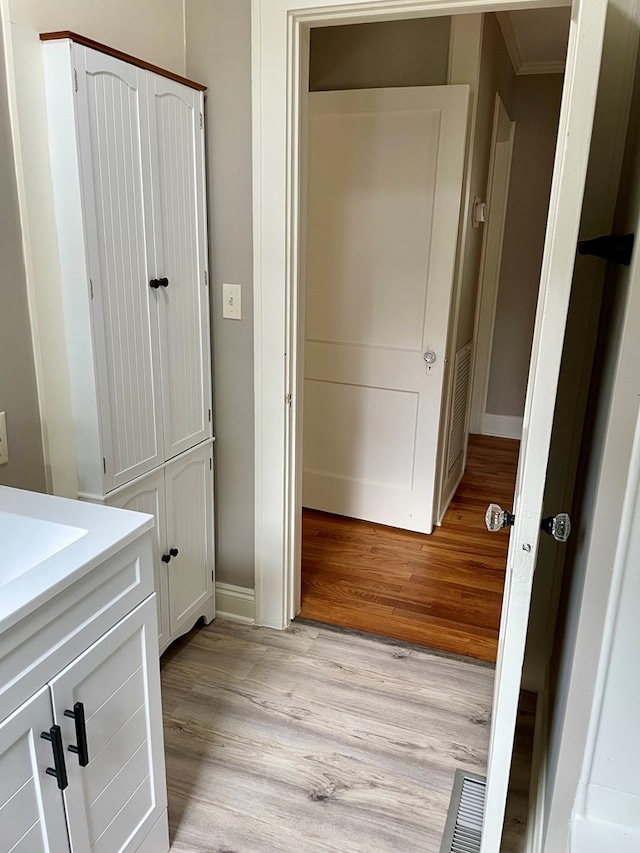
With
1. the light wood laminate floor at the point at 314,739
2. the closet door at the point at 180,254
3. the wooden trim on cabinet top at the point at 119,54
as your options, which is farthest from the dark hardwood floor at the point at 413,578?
the wooden trim on cabinet top at the point at 119,54

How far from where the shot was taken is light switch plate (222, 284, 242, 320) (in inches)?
82.4

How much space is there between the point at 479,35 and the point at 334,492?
2.18m

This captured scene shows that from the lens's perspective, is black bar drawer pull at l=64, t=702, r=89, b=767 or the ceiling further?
the ceiling

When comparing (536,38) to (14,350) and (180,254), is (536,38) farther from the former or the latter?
(14,350)

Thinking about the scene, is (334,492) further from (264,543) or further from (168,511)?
(168,511)

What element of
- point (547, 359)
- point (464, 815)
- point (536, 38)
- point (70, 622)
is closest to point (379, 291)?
point (536, 38)

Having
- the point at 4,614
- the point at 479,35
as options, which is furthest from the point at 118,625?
the point at 479,35

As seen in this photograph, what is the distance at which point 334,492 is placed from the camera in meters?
3.32

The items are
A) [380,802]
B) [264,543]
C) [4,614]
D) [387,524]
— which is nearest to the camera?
[4,614]

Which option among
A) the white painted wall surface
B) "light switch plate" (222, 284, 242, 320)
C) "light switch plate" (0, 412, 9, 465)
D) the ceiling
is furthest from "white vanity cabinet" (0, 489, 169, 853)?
the ceiling

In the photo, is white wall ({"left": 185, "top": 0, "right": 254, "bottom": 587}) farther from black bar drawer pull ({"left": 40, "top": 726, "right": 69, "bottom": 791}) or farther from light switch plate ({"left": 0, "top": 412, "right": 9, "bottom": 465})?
black bar drawer pull ({"left": 40, "top": 726, "right": 69, "bottom": 791})

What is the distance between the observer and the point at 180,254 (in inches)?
75.3

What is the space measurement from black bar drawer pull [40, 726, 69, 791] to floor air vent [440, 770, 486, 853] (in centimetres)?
97

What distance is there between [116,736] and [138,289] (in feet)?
3.71
